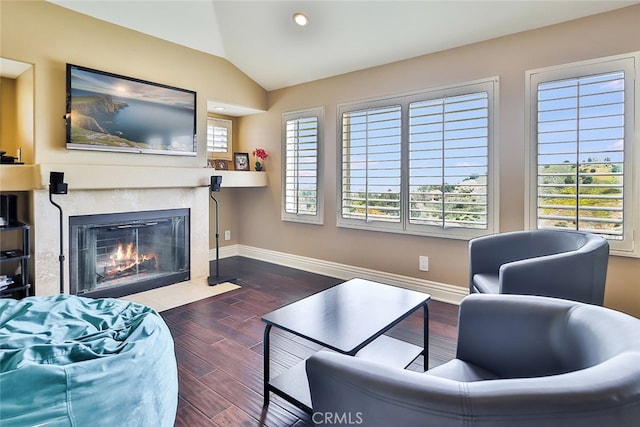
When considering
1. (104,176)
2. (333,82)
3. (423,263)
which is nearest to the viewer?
(104,176)

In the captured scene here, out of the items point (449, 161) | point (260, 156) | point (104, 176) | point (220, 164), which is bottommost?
point (104, 176)

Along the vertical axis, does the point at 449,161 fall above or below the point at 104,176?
above

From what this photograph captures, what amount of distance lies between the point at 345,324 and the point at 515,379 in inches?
37.5

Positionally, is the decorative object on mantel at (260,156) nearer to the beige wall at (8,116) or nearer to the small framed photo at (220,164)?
the small framed photo at (220,164)

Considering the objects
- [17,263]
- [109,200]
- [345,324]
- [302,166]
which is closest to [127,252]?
[109,200]

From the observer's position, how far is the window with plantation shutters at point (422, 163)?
10.1 feet

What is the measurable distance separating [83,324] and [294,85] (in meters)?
3.68

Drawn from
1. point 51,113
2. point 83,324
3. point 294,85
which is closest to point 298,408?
point 83,324

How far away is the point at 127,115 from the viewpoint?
3.39 meters

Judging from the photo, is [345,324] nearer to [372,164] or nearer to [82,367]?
[82,367]

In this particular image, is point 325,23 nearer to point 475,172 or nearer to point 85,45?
point 475,172

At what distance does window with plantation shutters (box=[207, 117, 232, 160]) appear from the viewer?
4.93 meters

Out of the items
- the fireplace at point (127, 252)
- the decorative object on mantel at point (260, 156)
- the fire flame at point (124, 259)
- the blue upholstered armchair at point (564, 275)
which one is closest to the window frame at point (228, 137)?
the decorative object on mantel at point (260, 156)

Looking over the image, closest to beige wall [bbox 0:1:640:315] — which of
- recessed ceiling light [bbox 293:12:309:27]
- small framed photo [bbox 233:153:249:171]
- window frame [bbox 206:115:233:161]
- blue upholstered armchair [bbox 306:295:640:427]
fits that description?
small framed photo [bbox 233:153:249:171]
